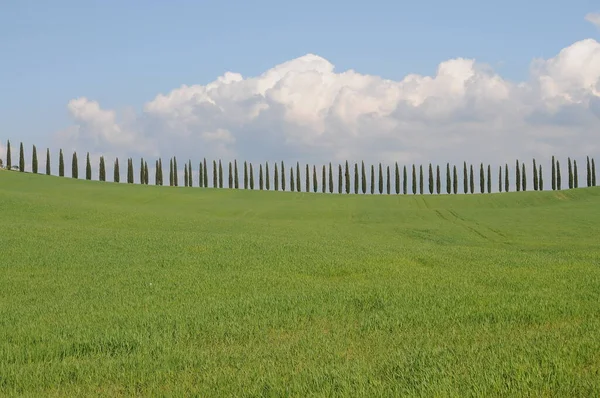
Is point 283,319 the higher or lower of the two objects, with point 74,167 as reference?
lower

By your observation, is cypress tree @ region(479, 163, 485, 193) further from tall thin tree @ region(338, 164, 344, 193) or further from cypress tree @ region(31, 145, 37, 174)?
cypress tree @ region(31, 145, 37, 174)

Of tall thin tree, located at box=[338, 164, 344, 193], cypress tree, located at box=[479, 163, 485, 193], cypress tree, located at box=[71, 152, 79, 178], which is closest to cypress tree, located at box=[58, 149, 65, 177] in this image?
cypress tree, located at box=[71, 152, 79, 178]

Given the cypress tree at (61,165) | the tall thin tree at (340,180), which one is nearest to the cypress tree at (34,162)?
the cypress tree at (61,165)

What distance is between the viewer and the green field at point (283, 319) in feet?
20.8

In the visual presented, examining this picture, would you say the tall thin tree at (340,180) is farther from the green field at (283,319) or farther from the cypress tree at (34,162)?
the green field at (283,319)

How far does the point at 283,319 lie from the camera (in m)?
10.0

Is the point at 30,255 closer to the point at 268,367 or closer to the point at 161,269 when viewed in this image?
the point at 161,269

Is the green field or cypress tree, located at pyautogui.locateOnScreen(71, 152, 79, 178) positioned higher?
cypress tree, located at pyautogui.locateOnScreen(71, 152, 79, 178)

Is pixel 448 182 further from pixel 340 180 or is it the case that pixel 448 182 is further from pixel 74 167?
pixel 74 167

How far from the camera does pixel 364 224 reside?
1571 inches

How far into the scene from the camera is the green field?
6.33 m

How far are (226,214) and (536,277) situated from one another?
3465 centimetres

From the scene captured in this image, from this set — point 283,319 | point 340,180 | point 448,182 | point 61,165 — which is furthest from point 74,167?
point 283,319

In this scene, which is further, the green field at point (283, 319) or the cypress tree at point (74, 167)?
the cypress tree at point (74, 167)
